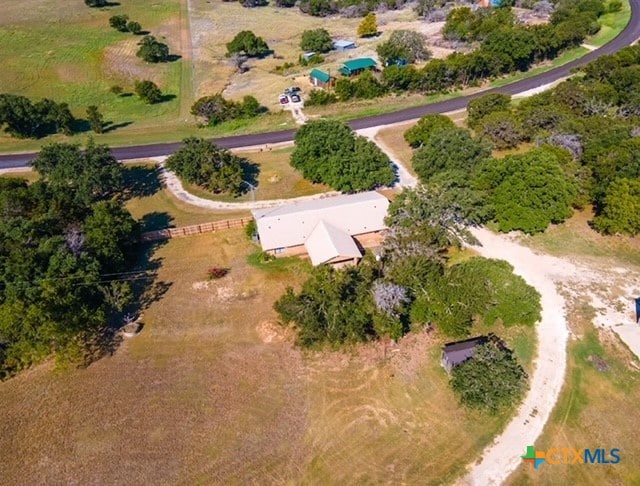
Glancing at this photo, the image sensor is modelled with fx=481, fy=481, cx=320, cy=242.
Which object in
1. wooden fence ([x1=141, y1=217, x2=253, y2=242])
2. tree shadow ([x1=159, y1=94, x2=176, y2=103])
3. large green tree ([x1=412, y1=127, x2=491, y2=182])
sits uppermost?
large green tree ([x1=412, y1=127, x2=491, y2=182])

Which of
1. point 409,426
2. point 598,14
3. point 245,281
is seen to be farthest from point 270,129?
point 598,14

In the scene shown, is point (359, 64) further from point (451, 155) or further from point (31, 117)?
point (31, 117)

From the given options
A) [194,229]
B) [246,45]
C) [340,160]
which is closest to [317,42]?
[246,45]

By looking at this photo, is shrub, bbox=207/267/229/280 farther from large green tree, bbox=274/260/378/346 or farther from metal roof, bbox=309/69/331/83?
metal roof, bbox=309/69/331/83

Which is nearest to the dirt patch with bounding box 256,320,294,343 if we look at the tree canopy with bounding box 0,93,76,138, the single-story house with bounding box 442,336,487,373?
the single-story house with bounding box 442,336,487,373

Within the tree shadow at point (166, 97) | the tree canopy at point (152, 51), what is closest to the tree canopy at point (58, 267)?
the tree shadow at point (166, 97)

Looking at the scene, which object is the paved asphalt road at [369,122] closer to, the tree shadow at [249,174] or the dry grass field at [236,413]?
the tree shadow at [249,174]
